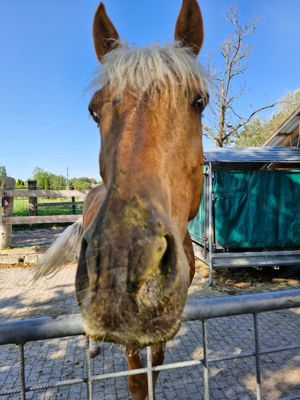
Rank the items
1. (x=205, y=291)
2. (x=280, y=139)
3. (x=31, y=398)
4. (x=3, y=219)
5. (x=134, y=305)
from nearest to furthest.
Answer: (x=134, y=305) → (x=31, y=398) → (x=205, y=291) → (x=3, y=219) → (x=280, y=139)

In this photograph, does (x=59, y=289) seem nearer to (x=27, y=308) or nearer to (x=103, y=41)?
(x=27, y=308)

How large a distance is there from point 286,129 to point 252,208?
6756mm

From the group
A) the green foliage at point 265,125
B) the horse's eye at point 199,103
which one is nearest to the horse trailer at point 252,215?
the horse's eye at point 199,103

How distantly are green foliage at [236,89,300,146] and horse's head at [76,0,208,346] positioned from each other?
29.0m

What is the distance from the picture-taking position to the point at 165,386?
3404mm

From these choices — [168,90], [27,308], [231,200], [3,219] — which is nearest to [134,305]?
[168,90]

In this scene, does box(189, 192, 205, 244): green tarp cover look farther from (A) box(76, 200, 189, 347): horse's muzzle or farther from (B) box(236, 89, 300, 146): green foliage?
(B) box(236, 89, 300, 146): green foliage

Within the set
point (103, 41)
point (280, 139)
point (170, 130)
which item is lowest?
point (170, 130)

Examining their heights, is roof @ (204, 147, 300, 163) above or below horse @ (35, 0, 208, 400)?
above

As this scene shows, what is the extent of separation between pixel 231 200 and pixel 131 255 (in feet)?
22.2

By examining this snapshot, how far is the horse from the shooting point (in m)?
1.02

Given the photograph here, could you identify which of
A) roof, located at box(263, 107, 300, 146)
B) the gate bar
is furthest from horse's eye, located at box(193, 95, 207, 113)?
roof, located at box(263, 107, 300, 146)

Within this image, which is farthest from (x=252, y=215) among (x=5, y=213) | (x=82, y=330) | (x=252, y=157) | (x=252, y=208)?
(x=5, y=213)

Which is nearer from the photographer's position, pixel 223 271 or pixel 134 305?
pixel 134 305
